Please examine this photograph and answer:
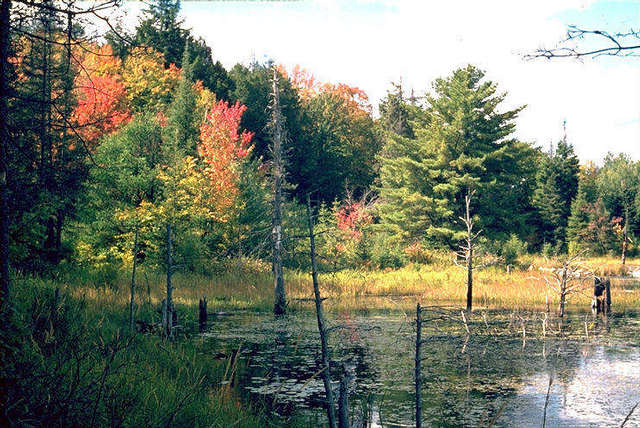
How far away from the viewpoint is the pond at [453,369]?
12.2 metres

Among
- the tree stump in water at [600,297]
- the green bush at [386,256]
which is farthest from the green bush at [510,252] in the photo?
the tree stump in water at [600,297]

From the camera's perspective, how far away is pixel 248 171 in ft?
122

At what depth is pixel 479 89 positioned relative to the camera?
4638 cm

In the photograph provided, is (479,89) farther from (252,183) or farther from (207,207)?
(207,207)

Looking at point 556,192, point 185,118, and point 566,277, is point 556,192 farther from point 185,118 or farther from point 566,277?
point 566,277

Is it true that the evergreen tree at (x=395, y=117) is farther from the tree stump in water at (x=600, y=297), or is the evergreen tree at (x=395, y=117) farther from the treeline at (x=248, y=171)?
the tree stump in water at (x=600, y=297)

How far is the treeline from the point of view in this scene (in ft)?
83.1

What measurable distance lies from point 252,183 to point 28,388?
1250 inches

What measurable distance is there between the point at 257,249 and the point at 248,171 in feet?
24.9

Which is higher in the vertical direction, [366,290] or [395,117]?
[395,117]

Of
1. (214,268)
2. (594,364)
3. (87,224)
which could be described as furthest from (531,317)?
(87,224)

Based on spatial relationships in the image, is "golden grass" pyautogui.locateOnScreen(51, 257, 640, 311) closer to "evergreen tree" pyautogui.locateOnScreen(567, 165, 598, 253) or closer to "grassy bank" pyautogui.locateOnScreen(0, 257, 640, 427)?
"grassy bank" pyautogui.locateOnScreen(0, 257, 640, 427)

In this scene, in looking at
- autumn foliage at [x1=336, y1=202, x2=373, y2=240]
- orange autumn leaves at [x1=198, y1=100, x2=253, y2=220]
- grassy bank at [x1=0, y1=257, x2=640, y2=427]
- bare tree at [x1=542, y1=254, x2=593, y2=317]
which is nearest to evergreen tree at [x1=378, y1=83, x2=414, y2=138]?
autumn foliage at [x1=336, y1=202, x2=373, y2=240]

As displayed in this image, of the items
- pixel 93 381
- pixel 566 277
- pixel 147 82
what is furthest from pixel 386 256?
pixel 93 381
